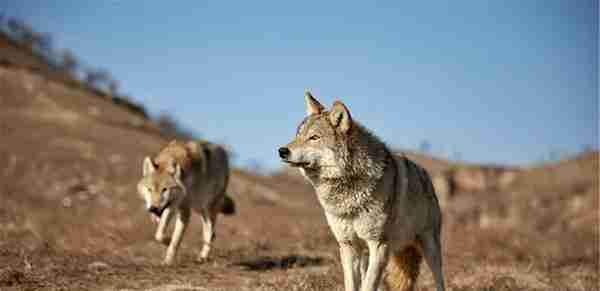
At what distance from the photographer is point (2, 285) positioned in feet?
23.6

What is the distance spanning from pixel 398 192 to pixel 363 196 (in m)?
0.57

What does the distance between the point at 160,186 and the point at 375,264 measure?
4.79m

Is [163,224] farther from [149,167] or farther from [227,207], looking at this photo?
[227,207]

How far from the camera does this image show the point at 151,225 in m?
16.0

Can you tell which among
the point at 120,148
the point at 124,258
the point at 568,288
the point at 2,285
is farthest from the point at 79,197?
the point at 568,288

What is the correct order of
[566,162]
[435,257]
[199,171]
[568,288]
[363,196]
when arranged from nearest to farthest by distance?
[363,196] < [435,257] < [568,288] < [199,171] < [566,162]

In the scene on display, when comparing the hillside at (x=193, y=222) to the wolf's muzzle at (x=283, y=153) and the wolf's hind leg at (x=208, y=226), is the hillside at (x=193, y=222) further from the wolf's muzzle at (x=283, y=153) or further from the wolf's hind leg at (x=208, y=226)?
the wolf's muzzle at (x=283, y=153)

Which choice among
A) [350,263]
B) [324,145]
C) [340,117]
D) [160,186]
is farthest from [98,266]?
[340,117]

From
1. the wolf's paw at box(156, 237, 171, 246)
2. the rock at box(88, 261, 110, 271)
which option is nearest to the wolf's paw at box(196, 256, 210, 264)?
the wolf's paw at box(156, 237, 171, 246)

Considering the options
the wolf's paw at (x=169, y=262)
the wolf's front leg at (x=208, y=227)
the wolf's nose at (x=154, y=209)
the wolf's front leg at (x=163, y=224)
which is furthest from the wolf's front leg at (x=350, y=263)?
the wolf's front leg at (x=208, y=227)

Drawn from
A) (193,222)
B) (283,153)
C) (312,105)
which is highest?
(312,105)

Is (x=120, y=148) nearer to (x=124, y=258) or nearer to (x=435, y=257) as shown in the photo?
(x=124, y=258)

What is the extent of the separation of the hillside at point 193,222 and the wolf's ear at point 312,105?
2575 millimetres

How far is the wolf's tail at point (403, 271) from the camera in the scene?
7.06m
